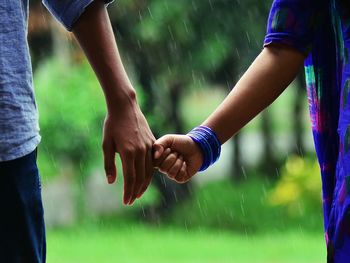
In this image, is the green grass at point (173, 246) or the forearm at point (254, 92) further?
the green grass at point (173, 246)

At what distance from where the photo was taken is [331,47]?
1.46 meters

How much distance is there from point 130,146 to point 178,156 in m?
0.10

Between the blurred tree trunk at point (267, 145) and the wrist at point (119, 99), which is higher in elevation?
the wrist at point (119, 99)

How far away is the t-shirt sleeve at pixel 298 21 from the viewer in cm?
148

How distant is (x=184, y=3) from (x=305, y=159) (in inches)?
95.9

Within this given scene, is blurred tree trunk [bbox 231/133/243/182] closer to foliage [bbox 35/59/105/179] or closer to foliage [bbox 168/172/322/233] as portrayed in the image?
foliage [bbox 168/172/322/233]

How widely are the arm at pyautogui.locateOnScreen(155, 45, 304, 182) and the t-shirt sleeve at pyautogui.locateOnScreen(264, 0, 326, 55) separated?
2 centimetres

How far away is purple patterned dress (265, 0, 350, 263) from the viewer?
52.0 inches

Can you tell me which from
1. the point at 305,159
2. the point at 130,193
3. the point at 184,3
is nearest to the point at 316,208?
the point at 305,159

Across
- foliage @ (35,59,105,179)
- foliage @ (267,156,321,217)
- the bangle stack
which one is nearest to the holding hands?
the bangle stack

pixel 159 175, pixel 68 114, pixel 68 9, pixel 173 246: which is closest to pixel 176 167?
pixel 68 9

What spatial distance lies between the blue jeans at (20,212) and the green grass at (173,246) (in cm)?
390

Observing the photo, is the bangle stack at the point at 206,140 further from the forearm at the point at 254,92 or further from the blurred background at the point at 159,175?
the blurred background at the point at 159,175

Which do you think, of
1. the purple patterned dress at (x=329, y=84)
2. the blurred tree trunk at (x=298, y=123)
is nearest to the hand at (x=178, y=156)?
the purple patterned dress at (x=329, y=84)
